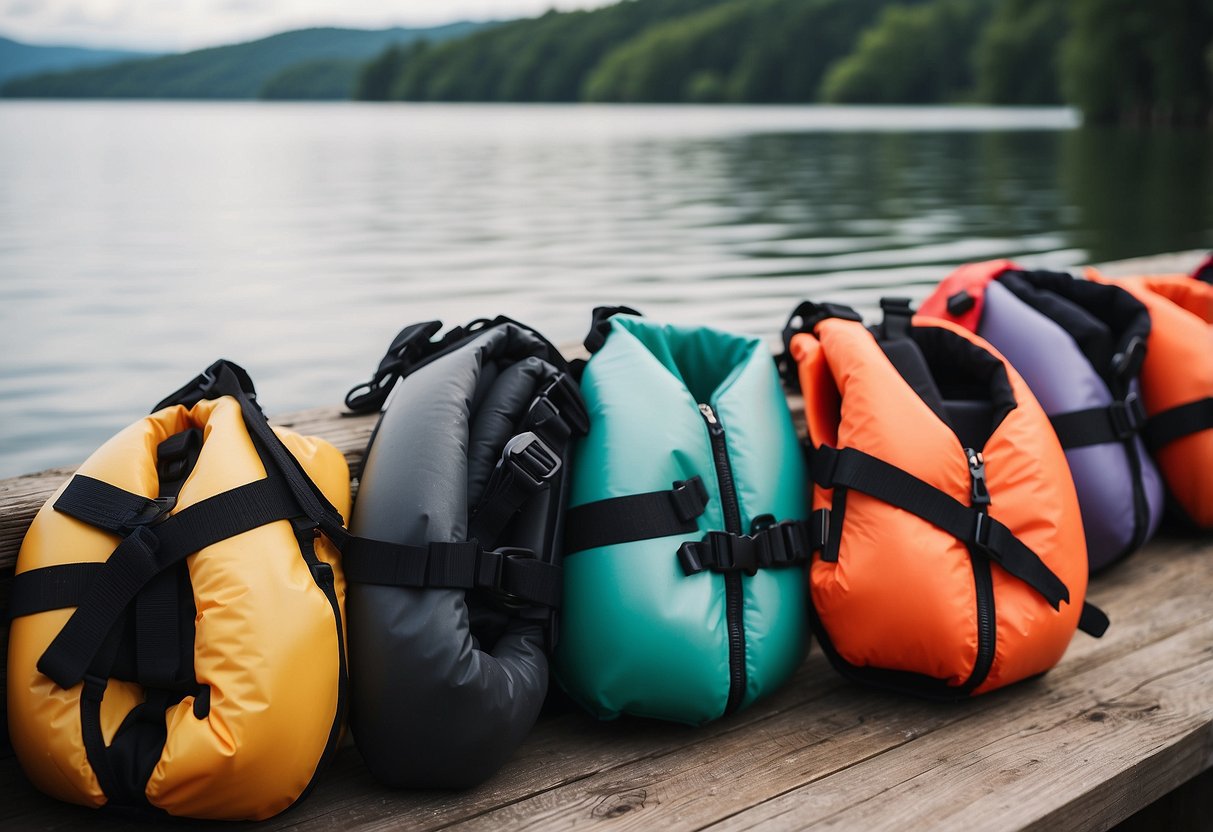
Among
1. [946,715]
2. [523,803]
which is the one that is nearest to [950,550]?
[946,715]

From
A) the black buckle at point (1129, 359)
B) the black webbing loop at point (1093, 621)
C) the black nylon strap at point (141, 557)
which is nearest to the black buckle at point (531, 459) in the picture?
the black nylon strap at point (141, 557)

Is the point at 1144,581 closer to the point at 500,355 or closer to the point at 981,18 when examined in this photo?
the point at 500,355

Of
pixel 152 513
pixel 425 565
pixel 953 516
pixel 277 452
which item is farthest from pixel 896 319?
pixel 152 513

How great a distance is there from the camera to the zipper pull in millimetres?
2305

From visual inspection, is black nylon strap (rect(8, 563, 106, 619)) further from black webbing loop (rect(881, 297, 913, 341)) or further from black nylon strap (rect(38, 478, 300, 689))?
black webbing loop (rect(881, 297, 913, 341))

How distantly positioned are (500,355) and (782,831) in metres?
1.17

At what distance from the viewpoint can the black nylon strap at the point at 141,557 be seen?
1.77 m

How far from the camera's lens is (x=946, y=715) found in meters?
2.31

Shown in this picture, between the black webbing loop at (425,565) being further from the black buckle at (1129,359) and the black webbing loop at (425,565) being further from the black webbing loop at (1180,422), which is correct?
the black webbing loop at (1180,422)

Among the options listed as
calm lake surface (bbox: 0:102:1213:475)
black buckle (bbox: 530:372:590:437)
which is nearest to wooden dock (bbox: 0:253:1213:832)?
black buckle (bbox: 530:372:590:437)

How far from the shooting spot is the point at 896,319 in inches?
107

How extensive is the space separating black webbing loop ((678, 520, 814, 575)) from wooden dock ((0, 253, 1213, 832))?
34cm

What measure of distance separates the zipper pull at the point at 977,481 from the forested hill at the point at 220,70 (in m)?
133

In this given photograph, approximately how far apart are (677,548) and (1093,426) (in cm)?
145
